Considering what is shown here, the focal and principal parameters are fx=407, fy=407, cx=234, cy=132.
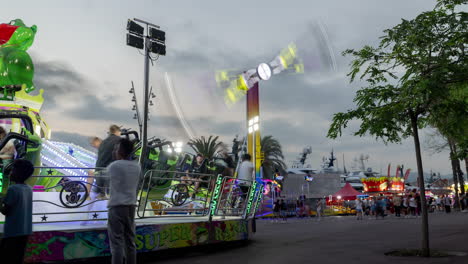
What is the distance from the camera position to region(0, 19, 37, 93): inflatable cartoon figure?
9156 millimetres

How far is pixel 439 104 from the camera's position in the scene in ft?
24.7

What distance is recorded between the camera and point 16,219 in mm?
4367

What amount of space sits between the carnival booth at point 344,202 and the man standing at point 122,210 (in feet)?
102

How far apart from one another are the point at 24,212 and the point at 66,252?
243 cm

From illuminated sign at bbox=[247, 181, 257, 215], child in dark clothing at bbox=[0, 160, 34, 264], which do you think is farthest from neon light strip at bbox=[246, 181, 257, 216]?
child in dark clothing at bbox=[0, 160, 34, 264]

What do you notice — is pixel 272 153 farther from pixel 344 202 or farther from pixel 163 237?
pixel 163 237

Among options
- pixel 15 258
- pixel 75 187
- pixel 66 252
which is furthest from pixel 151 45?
pixel 15 258

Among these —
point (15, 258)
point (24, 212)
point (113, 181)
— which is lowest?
point (15, 258)

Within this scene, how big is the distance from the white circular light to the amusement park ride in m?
14.9

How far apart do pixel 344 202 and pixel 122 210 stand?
35442 millimetres

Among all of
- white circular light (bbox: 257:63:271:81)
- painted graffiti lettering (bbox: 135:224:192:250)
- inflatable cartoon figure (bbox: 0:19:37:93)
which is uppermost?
white circular light (bbox: 257:63:271:81)

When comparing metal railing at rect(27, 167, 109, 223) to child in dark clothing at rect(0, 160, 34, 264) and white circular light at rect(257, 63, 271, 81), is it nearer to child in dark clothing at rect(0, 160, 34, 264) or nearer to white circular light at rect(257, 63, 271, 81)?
child in dark clothing at rect(0, 160, 34, 264)

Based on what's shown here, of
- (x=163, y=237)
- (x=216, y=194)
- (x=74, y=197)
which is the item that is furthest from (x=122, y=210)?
(x=216, y=194)

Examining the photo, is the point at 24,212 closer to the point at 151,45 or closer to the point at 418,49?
the point at 151,45
